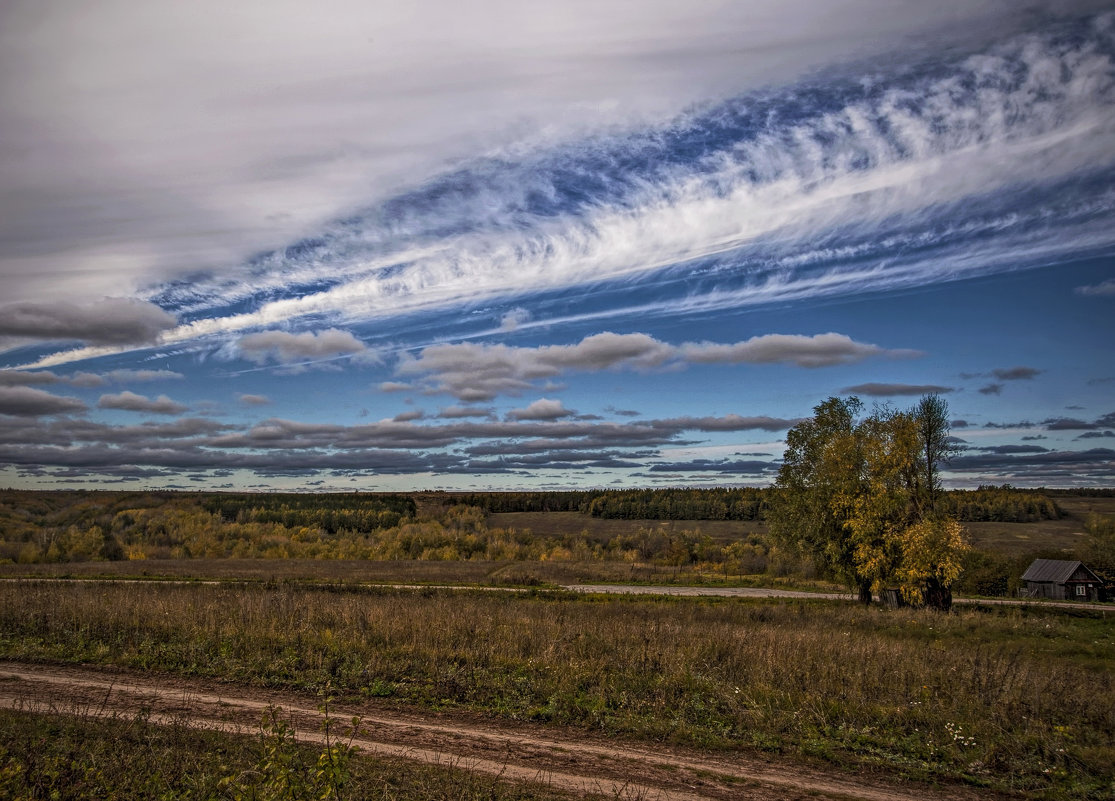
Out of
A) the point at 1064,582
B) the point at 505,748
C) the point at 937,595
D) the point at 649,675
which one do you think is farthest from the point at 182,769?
the point at 1064,582

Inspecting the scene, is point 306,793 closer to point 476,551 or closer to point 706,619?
point 706,619

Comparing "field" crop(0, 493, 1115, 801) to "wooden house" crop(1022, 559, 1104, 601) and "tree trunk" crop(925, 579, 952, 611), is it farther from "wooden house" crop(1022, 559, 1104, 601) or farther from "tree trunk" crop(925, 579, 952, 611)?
"wooden house" crop(1022, 559, 1104, 601)

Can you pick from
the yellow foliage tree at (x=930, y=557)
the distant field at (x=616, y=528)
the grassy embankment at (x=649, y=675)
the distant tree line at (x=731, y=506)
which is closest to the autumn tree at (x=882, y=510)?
the yellow foliage tree at (x=930, y=557)

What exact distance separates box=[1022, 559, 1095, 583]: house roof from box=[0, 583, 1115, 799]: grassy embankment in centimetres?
4033

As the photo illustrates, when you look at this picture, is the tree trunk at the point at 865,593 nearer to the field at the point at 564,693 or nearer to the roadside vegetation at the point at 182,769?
the field at the point at 564,693

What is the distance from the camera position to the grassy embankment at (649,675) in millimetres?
10859

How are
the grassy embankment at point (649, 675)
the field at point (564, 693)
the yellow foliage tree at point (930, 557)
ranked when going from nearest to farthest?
the field at point (564, 693) → the grassy embankment at point (649, 675) → the yellow foliage tree at point (930, 557)

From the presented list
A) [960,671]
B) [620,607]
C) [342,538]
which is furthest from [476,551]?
[960,671]

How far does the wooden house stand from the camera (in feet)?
175

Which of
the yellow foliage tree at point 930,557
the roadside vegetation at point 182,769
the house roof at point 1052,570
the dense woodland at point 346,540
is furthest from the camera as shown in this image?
the dense woodland at point 346,540

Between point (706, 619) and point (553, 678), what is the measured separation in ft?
49.5

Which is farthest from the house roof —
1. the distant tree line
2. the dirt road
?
the dirt road

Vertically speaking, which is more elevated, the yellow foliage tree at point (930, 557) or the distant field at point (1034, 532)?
the yellow foliage tree at point (930, 557)

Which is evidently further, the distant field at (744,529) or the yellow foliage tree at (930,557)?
the distant field at (744,529)
